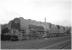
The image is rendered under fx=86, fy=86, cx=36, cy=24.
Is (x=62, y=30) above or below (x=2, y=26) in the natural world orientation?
below

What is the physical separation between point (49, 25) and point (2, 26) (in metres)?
1.12

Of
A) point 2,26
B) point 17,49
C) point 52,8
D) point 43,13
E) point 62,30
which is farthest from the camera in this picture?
point 62,30

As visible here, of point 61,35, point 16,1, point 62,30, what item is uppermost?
point 16,1

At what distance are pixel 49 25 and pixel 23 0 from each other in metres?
0.91

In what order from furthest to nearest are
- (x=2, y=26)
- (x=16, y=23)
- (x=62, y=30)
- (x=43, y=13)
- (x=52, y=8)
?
(x=62, y=30) → (x=52, y=8) → (x=43, y=13) → (x=16, y=23) → (x=2, y=26)

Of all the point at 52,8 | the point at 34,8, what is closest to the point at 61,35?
the point at 52,8

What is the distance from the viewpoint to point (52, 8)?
78.5 inches

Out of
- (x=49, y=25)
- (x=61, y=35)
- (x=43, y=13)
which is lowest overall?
(x=61, y=35)

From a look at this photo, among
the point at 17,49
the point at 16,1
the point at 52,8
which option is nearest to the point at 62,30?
the point at 52,8

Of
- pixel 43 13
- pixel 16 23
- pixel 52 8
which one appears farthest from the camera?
pixel 52 8

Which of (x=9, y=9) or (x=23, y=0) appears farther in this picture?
(x=23, y=0)

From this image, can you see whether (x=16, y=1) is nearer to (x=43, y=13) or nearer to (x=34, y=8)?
(x=34, y=8)

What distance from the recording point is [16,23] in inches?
55.2

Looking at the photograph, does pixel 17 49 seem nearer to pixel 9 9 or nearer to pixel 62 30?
pixel 9 9
